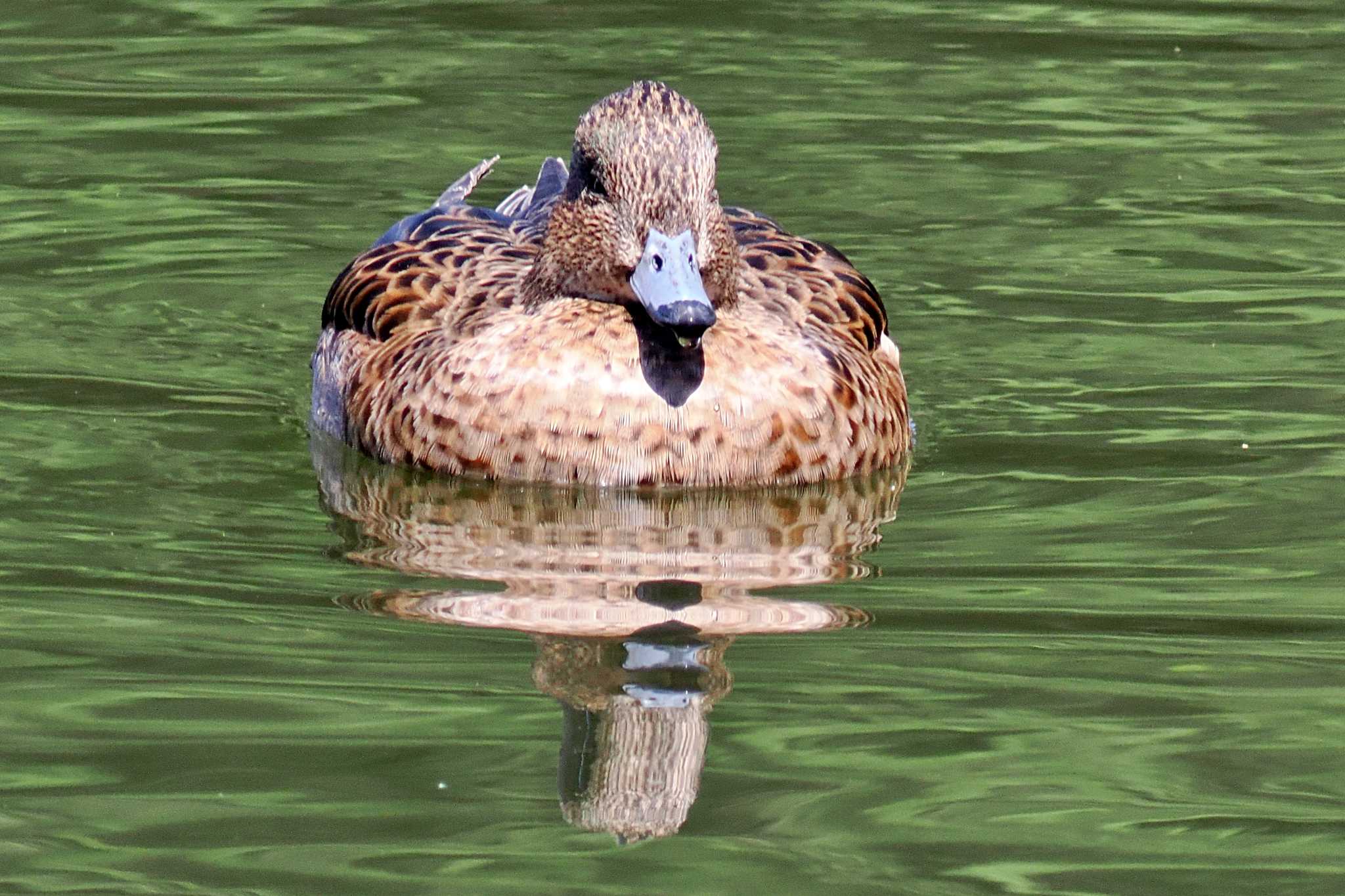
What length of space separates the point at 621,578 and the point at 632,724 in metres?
1.30

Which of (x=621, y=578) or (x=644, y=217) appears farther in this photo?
(x=644, y=217)

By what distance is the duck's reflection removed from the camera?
623 centimetres

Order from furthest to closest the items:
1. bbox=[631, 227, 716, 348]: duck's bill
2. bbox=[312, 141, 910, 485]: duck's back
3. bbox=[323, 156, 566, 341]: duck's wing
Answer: bbox=[323, 156, 566, 341]: duck's wing
bbox=[312, 141, 910, 485]: duck's back
bbox=[631, 227, 716, 348]: duck's bill

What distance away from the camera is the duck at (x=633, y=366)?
8555 mm

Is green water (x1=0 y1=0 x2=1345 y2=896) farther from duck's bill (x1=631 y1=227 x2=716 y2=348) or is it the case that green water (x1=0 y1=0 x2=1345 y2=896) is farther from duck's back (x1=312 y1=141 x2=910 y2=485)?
duck's bill (x1=631 y1=227 x2=716 y2=348)

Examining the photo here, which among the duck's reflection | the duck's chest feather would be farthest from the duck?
the duck's reflection

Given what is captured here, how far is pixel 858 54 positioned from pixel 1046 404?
5771 millimetres

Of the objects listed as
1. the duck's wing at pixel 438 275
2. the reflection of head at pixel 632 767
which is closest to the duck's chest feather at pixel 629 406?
the duck's wing at pixel 438 275

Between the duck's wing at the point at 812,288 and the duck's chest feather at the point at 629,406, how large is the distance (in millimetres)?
426

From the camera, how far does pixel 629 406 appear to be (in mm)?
8648

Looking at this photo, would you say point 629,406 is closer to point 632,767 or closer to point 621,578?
point 621,578

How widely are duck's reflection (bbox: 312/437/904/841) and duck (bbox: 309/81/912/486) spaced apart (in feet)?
0.35

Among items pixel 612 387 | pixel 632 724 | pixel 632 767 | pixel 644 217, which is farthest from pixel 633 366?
pixel 632 767

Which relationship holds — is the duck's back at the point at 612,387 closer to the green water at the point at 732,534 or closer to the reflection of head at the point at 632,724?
the green water at the point at 732,534
